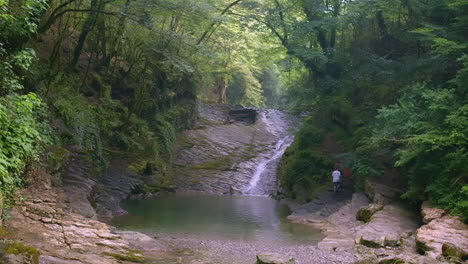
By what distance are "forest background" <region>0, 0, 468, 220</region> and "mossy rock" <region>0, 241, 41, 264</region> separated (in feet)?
5.58

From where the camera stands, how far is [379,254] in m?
9.30

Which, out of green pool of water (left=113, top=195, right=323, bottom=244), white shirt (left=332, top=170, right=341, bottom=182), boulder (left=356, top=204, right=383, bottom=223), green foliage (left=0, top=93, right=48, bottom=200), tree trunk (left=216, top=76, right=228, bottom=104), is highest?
tree trunk (left=216, top=76, right=228, bottom=104)

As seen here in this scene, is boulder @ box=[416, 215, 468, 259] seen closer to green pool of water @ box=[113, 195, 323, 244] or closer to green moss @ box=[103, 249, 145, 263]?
green pool of water @ box=[113, 195, 323, 244]

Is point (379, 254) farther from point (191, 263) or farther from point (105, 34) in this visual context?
point (105, 34)

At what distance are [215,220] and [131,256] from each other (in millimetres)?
6648

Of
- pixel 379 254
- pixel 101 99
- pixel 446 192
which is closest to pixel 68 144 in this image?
pixel 101 99

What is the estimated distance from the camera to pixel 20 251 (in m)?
5.27

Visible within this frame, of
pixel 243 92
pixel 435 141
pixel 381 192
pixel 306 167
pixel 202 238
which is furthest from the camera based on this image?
pixel 243 92

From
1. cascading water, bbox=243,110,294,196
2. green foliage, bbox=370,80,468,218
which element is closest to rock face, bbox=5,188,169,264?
green foliage, bbox=370,80,468,218

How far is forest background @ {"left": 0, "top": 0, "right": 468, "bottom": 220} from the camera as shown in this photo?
11508 millimetres

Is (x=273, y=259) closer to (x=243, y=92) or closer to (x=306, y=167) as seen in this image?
(x=306, y=167)

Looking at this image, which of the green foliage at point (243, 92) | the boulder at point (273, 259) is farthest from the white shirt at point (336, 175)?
the green foliage at point (243, 92)

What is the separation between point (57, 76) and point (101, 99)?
4.22m

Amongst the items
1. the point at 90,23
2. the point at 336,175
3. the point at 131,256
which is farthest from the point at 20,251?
the point at 336,175
